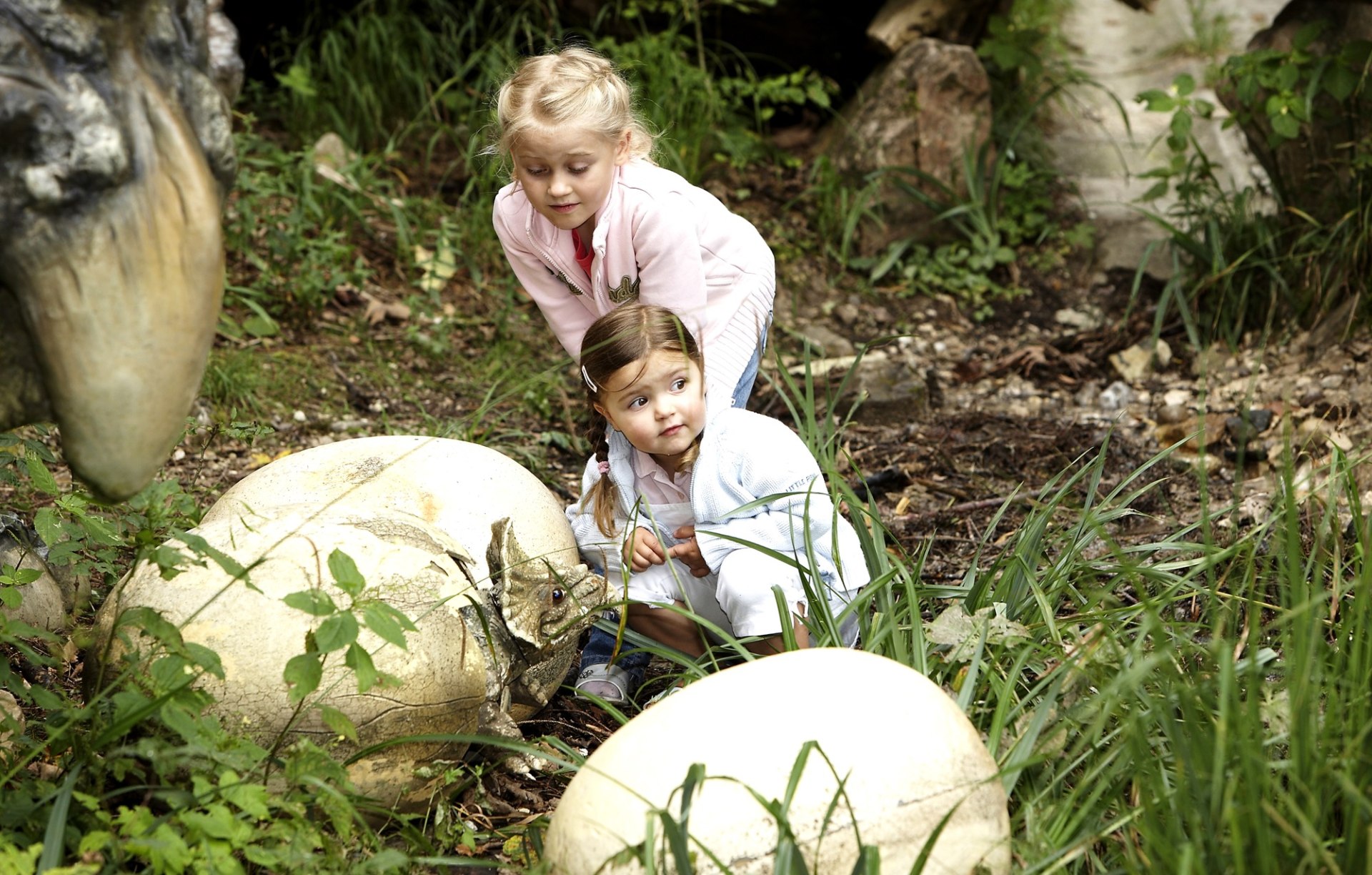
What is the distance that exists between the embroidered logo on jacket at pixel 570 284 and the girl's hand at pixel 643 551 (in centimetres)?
75

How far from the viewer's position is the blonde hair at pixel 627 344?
9.02 ft

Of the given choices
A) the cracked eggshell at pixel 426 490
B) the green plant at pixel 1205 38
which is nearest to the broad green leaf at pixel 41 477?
the cracked eggshell at pixel 426 490

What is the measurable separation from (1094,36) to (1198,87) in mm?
1225

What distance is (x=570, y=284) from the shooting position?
335 centimetres

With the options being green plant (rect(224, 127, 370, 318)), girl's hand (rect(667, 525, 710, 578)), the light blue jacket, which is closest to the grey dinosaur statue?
the light blue jacket

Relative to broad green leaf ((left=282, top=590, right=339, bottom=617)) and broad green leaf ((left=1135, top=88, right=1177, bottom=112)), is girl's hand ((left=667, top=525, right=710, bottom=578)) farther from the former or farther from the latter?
broad green leaf ((left=1135, top=88, right=1177, bottom=112))

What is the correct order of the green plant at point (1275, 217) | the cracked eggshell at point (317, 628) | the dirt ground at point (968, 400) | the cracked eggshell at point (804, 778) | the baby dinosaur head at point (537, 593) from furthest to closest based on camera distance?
the green plant at point (1275, 217), the dirt ground at point (968, 400), the baby dinosaur head at point (537, 593), the cracked eggshell at point (317, 628), the cracked eggshell at point (804, 778)

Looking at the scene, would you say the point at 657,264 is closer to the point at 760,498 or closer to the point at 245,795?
the point at 760,498

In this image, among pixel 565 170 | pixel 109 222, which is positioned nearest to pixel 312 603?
pixel 109 222

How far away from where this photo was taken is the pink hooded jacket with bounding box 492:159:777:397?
314cm

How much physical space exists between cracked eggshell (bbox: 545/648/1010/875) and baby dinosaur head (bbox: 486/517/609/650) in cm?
51

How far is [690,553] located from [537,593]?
0.45m

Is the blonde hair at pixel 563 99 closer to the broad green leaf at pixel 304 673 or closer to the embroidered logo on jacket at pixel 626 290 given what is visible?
the embroidered logo on jacket at pixel 626 290

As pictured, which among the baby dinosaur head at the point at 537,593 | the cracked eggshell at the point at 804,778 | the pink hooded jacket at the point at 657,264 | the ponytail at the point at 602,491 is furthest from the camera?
the pink hooded jacket at the point at 657,264
